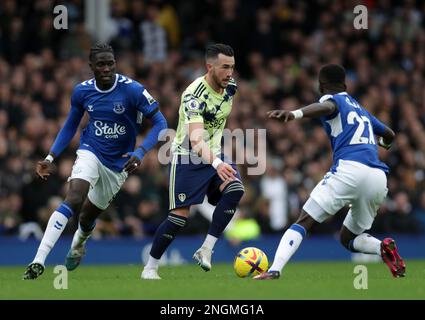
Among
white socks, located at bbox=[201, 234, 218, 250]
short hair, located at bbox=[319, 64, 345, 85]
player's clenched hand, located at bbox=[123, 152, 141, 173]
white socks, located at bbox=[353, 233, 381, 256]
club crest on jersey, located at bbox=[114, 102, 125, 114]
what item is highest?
short hair, located at bbox=[319, 64, 345, 85]

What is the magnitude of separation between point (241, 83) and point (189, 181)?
9858 millimetres

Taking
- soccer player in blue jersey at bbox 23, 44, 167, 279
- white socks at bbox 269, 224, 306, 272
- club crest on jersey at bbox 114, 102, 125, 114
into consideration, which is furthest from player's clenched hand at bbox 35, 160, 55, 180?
white socks at bbox 269, 224, 306, 272

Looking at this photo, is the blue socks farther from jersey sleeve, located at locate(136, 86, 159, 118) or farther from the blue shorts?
jersey sleeve, located at locate(136, 86, 159, 118)

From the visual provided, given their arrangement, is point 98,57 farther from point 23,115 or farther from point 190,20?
point 190,20

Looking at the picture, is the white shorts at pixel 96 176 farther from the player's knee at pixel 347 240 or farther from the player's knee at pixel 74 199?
the player's knee at pixel 347 240

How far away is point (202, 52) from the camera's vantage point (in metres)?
22.0

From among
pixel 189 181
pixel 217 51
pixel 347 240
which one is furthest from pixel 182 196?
pixel 347 240

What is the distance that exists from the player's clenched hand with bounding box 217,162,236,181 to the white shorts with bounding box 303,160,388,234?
2.75 feet


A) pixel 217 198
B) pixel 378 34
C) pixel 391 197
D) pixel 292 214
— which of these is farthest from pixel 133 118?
pixel 378 34

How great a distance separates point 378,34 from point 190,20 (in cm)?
427

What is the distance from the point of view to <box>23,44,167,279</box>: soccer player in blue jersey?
11945 millimetres

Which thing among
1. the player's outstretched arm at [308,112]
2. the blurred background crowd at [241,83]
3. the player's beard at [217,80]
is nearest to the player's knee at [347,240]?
the player's outstretched arm at [308,112]

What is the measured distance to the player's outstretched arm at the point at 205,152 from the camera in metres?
10.9

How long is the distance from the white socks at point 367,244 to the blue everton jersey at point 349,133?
799 mm
